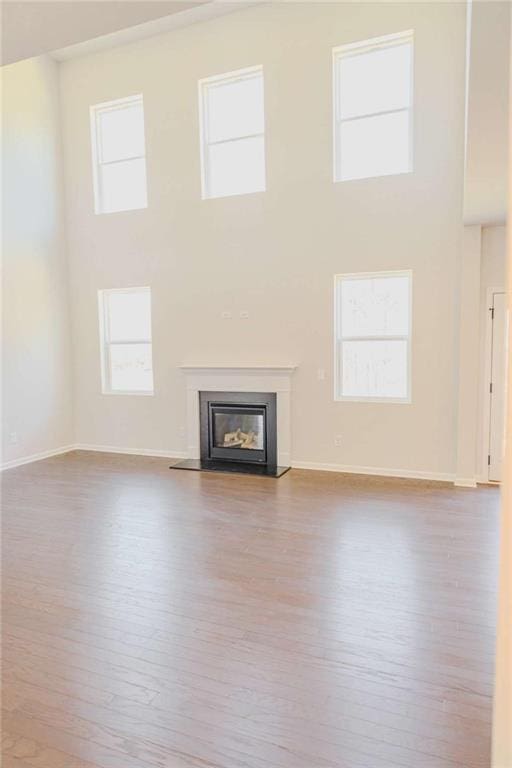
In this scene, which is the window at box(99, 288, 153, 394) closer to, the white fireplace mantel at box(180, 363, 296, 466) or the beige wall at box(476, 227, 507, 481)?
the white fireplace mantel at box(180, 363, 296, 466)

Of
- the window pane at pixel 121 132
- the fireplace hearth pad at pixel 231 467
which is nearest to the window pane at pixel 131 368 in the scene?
the fireplace hearth pad at pixel 231 467

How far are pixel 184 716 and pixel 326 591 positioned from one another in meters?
1.25

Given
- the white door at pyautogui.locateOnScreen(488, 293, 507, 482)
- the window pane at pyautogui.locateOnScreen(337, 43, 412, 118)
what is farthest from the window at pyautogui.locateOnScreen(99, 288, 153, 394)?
the white door at pyautogui.locateOnScreen(488, 293, 507, 482)

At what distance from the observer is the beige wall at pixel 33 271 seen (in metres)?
6.25

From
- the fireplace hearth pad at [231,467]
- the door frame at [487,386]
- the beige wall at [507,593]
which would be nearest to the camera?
the beige wall at [507,593]

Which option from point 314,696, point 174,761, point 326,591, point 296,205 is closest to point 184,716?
point 174,761

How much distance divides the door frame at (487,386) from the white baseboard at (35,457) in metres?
5.67

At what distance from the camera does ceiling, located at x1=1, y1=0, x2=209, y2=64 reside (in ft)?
5.27

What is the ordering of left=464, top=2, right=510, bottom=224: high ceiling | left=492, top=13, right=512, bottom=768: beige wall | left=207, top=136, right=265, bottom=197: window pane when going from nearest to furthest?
left=492, top=13, right=512, bottom=768: beige wall, left=464, top=2, right=510, bottom=224: high ceiling, left=207, top=136, right=265, bottom=197: window pane

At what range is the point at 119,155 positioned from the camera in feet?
22.5

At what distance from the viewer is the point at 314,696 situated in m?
2.07

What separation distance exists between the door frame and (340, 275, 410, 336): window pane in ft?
2.74

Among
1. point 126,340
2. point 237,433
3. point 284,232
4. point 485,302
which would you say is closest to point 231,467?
point 237,433

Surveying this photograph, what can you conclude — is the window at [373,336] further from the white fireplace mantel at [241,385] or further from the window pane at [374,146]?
the window pane at [374,146]
